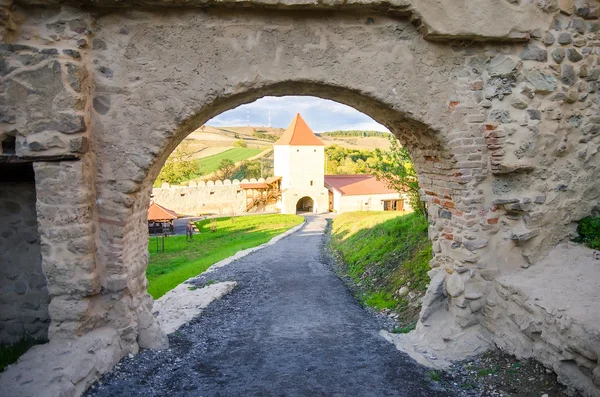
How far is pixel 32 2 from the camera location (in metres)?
3.79

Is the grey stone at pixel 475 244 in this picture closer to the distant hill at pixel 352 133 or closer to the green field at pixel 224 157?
the green field at pixel 224 157

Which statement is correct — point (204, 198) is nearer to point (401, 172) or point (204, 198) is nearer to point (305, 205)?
point (305, 205)

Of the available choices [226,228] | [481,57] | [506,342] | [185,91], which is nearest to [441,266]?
[506,342]

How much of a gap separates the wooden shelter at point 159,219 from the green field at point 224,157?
24791 millimetres

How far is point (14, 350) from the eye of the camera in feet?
13.6

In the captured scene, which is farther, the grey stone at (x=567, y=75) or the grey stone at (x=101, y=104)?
the grey stone at (x=567, y=75)

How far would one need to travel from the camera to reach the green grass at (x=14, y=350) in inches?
152

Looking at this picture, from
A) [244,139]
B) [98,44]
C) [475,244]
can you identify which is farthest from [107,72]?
[244,139]

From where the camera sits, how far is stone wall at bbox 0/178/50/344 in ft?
14.6

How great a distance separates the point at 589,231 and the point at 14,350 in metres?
5.91

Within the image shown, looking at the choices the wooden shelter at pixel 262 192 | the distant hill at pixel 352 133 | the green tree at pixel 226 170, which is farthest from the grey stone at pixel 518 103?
the distant hill at pixel 352 133

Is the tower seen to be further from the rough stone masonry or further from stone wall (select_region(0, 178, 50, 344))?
stone wall (select_region(0, 178, 50, 344))

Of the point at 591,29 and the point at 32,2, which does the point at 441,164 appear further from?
the point at 32,2

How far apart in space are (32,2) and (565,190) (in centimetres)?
546
